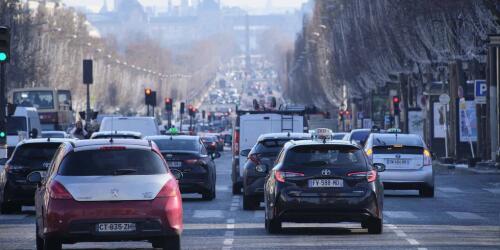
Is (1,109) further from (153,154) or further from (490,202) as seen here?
(153,154)

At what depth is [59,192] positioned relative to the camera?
1986 centimetres

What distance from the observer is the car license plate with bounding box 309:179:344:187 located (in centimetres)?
2402

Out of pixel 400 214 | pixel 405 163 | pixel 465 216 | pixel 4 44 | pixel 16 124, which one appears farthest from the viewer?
pixel 16 124

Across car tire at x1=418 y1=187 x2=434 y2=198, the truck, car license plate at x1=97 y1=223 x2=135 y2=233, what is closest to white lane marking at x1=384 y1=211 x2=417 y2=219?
car tire at x1=418 y1=187 x2=434 y2=198

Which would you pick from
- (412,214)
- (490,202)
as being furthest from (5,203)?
(490,202)

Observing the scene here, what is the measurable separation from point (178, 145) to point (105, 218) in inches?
704

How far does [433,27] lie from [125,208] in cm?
5369

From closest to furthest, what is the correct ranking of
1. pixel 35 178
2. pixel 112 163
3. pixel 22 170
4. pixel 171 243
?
pixel 171 243
pixel 112 163
pixel 35 178
pixel 22 170

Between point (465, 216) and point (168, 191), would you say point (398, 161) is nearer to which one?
point (465, 216)

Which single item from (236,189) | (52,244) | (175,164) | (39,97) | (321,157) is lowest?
(236,189)

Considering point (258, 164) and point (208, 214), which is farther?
point (258, 164)

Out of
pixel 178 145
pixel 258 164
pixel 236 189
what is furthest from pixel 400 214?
pixel 236 189

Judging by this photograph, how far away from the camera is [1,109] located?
39.5 meters

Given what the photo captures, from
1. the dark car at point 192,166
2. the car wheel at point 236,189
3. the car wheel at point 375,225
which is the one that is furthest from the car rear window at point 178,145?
the car wheel at point 375,225
